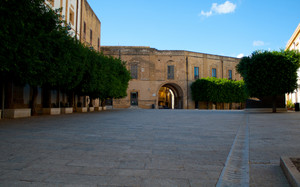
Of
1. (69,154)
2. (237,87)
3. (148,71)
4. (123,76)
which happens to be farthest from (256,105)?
(69,154)

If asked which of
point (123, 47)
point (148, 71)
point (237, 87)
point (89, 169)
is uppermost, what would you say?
point (123, 47)

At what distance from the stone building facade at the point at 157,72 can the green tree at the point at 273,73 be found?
21.2m

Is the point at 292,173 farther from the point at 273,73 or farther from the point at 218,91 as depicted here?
the point at 218,91

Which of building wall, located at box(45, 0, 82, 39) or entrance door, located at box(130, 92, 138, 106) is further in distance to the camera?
entrance door, located at box(130, 92, 138, 106)

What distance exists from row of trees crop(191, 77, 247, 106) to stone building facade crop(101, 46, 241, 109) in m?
2.13

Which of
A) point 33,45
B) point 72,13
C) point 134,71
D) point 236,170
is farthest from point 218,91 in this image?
point 236,170

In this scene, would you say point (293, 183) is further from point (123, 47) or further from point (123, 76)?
point (123, 47)

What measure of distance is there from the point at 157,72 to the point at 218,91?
10.4 metres

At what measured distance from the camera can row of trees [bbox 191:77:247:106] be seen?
37531 mm

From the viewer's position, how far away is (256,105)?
2273cm

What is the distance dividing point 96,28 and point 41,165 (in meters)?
31.0

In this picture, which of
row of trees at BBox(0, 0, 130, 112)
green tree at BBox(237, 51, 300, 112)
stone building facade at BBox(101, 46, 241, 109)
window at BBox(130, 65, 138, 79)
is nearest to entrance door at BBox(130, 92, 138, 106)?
stone building facade at BBox(101, 46, 241, 109)

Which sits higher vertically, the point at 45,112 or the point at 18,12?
the point at 18,12

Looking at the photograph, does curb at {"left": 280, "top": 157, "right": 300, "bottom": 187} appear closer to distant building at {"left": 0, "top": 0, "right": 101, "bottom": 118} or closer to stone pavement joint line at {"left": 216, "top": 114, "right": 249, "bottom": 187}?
stone pavement joint line at {"left": 216, "top": 114, "right": 249, "bottom": 187}
